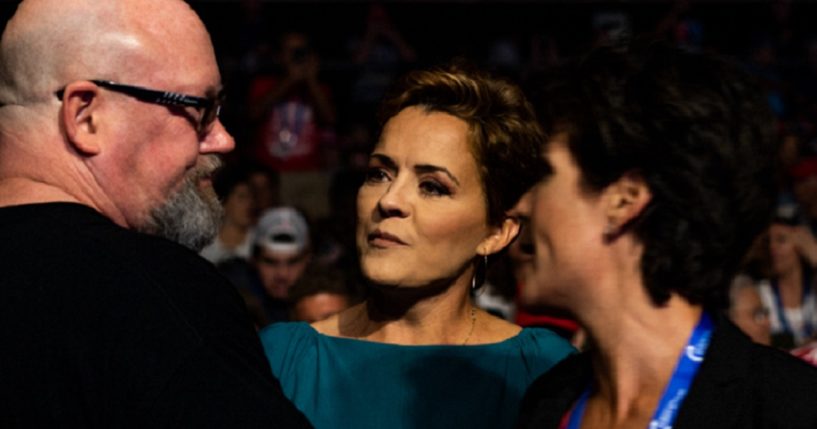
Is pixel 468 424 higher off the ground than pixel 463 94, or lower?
lower

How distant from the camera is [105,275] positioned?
1995 mm

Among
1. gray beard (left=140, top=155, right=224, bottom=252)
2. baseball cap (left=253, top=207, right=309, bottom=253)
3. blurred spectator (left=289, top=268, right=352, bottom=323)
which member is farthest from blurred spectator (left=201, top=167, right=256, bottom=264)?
gray beard (left=140, top=155, right=224, bottom=252)

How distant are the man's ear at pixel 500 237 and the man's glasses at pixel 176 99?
31.9 inches

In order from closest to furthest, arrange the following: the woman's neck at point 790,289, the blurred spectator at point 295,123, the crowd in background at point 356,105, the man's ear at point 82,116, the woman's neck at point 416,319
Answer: the man's ear at point 82,116 < the woman's neck at point 416,319 < the crowd in background at point 356,105 < the woman's neck at point 790,289 < the blurred spectator at point 295,123

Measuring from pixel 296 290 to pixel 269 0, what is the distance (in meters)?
6.88

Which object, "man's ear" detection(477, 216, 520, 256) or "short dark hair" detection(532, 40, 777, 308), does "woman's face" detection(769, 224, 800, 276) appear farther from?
"short dark hair" detection(532, 40, 777, 308)

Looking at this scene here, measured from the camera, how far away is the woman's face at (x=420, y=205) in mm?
2920

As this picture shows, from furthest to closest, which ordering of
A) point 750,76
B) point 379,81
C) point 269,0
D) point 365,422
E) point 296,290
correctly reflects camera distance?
1. point 269,0
2. point 379,81
3. point 296,290
4. point 365,422
5. point 750,76

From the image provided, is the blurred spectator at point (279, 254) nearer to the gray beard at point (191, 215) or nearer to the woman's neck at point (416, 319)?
the woman's neck at point (416, 319)

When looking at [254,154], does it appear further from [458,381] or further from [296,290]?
[458,381]

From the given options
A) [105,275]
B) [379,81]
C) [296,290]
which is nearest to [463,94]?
[105,275]

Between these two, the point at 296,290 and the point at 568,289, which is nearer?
the point at 568,289

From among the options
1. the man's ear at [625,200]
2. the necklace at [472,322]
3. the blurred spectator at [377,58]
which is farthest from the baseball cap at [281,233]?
the man's ear at [625,200]

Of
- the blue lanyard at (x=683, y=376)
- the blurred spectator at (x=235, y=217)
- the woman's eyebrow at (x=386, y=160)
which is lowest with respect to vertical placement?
the blurred spectator at (x=235, y=217)
